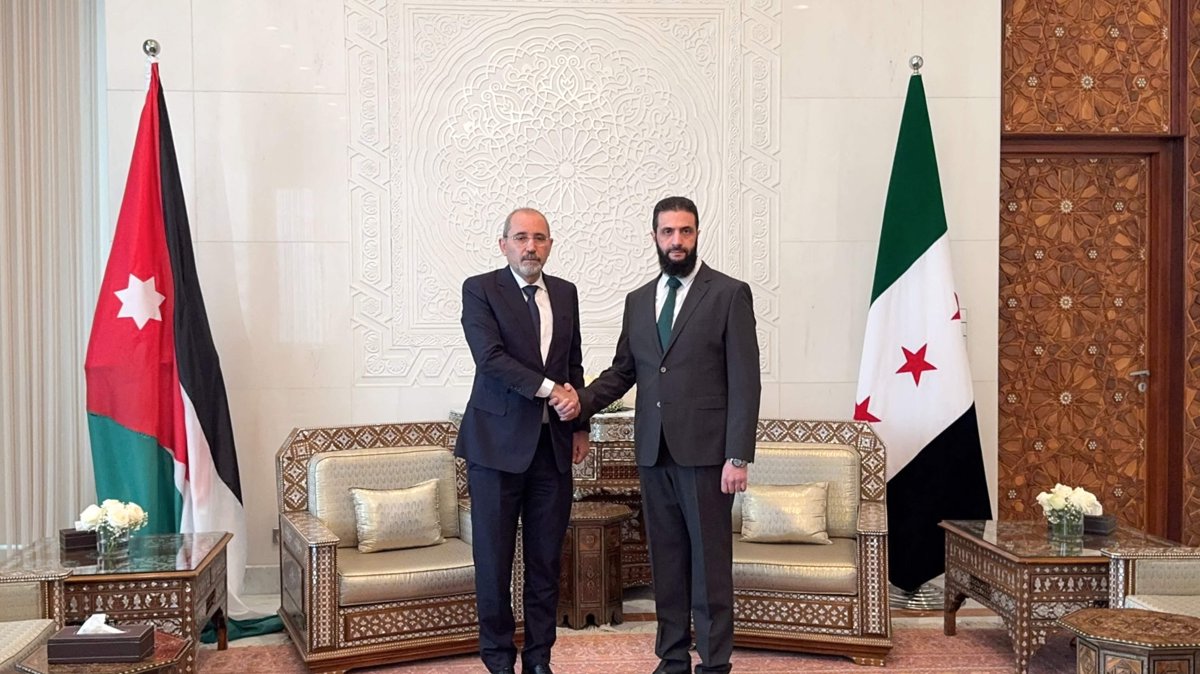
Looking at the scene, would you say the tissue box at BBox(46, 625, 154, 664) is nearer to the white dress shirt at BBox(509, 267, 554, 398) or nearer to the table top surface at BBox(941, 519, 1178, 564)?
the white dress shirt at BBox(509, 267, 554, 398)

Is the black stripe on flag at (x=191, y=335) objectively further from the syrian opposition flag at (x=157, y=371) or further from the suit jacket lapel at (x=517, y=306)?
the suit jacket lapel at (x=517, y=306)

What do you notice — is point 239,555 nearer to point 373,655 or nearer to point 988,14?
point 373,655

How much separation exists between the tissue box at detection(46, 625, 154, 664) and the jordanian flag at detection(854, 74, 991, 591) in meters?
3.48

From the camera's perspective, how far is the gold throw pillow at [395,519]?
457cm

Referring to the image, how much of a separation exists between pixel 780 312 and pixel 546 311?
6.51ft

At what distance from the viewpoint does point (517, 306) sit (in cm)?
397

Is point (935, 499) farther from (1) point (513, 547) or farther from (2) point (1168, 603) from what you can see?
(1) point (513, 547)

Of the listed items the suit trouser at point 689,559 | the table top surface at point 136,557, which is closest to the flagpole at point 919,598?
the suit trouser at point 689,559

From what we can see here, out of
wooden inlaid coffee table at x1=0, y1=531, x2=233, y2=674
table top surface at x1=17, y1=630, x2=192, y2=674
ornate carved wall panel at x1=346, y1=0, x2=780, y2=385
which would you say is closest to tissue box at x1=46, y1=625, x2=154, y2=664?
table top surface at x1=17, y1=630, x2=192, y2=674

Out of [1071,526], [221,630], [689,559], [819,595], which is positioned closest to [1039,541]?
[1071,526]

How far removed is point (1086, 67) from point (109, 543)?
5398mm

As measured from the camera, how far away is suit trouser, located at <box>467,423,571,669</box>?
3.94 metres

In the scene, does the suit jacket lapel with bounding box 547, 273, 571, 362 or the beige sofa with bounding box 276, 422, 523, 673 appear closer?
the suit jacket lapel with bounding box 547, 273, 571, 362

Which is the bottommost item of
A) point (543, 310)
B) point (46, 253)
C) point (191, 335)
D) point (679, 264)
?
point (191, 335)
